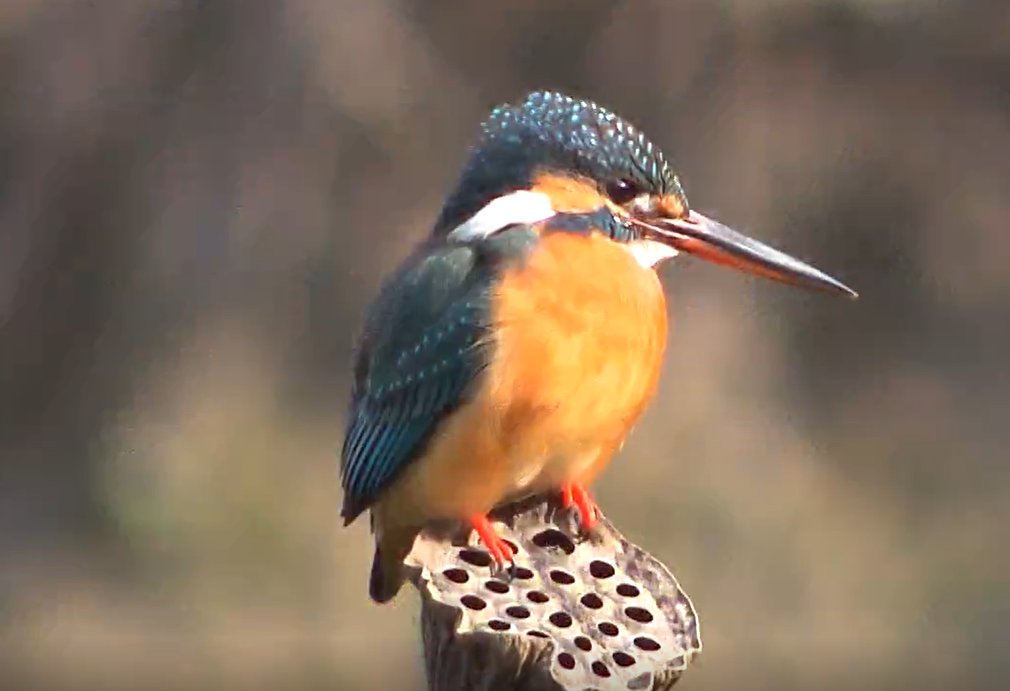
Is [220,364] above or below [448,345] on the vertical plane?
above

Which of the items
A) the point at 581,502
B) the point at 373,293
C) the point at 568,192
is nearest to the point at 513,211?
the point at 568,192

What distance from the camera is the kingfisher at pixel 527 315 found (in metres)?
0.64

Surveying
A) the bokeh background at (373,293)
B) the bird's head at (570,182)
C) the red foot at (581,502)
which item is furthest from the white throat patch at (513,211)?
the bokeh background at (373,293)

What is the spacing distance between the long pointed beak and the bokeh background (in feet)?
1.93

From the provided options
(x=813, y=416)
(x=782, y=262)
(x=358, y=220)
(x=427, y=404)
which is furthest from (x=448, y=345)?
(x=813, y=416)

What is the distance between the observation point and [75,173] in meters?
1.42

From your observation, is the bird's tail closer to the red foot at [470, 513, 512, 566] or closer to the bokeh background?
the red foot at [470, 513, 512, 566]

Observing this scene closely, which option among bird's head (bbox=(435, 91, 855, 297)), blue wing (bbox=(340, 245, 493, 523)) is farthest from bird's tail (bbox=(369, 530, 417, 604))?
bird's head (bbox=(435, 91, 855, 297))

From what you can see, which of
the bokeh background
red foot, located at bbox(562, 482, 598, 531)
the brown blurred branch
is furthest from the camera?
the bokeh background

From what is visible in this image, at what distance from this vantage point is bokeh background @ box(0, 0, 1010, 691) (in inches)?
53.5

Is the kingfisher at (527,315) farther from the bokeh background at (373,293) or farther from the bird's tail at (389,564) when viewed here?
the bokeh background at (373,293)

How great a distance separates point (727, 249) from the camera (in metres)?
0.68

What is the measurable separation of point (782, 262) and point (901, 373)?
0.80 meters

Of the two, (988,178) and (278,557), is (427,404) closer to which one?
(278,557)
